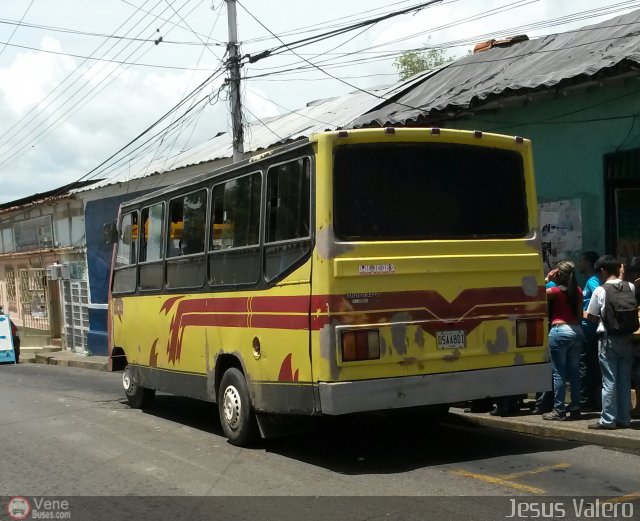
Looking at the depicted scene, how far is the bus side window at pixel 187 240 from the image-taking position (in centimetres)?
892

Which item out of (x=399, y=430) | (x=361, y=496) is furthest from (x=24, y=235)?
(x=361, y=496)

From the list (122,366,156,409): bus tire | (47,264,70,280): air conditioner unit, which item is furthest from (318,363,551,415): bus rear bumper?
(47,264,70,280): air conditioner unit

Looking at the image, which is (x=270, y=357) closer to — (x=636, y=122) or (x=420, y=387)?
(x=420, y=387)

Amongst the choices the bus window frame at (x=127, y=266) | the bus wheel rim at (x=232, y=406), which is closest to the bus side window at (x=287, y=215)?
the bus wheel rim at (x=232, y=406)

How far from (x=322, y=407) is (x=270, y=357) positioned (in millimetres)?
952

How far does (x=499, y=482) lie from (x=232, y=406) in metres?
2.94

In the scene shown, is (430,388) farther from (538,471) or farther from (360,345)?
(538,471)

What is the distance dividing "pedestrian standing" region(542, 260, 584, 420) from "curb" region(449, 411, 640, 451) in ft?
1.20

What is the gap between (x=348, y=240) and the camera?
6902mm

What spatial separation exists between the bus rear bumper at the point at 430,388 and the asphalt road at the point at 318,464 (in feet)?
1.97

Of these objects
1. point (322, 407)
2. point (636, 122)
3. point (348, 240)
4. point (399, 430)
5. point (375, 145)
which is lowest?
point (399, 430)

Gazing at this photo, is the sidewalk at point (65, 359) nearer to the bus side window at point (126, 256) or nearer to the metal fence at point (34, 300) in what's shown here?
the metal fence at point (34, 300)

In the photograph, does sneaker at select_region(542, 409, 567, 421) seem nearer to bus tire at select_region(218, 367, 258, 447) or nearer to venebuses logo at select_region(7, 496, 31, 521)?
bus tire at select_region(218, 367, 258, 447)

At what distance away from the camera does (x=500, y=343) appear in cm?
740
